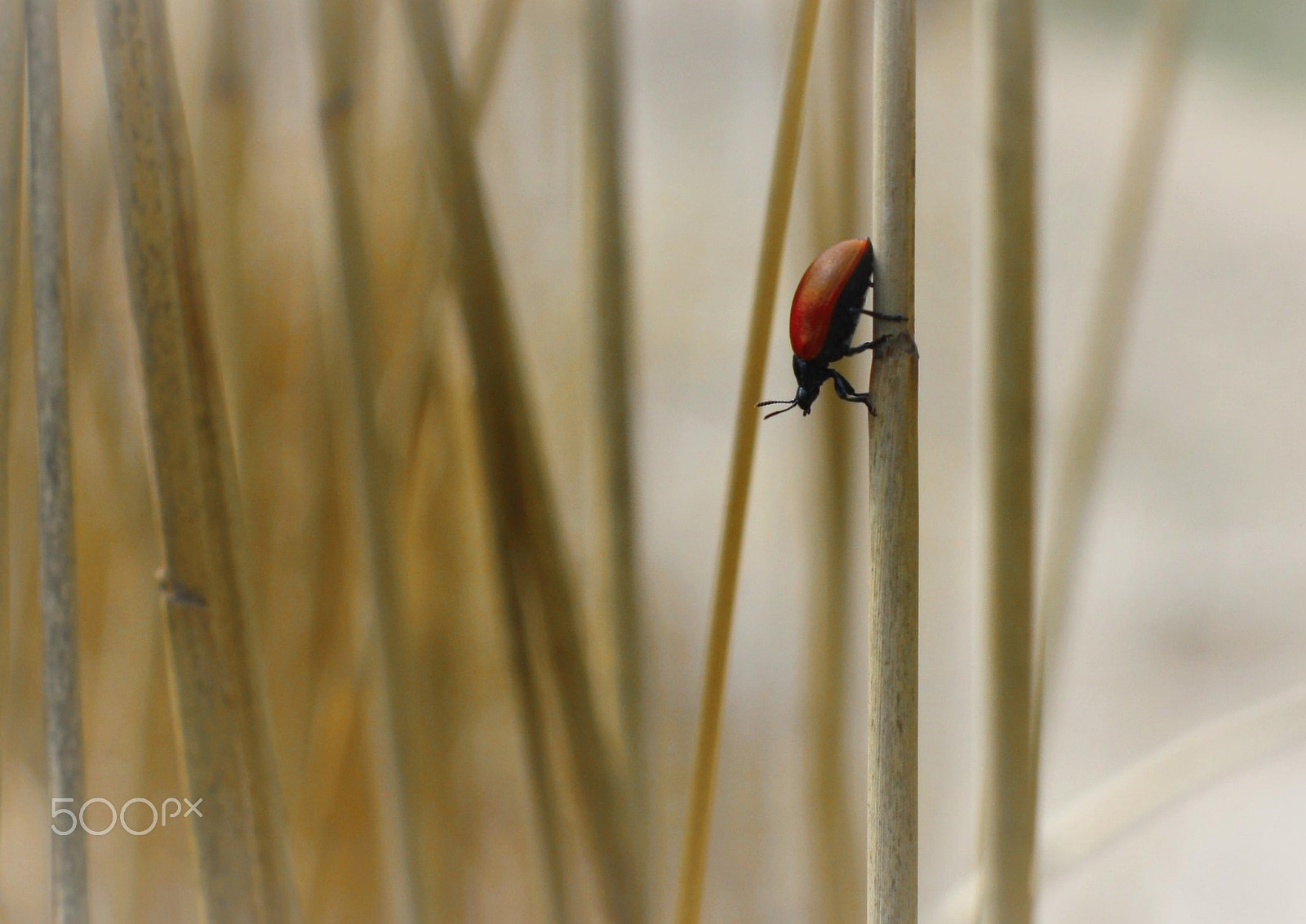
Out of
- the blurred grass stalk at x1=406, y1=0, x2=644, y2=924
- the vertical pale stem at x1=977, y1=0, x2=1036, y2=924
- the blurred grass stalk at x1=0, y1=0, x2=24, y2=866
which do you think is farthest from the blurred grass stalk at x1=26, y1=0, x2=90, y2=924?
the vertical pale stem at x1=977, y1=0, x2=1036, y2=924

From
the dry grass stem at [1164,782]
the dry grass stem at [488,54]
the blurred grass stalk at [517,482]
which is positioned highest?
the dry grass stem at [488,54]

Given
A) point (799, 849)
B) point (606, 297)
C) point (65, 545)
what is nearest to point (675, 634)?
point (799, 849)

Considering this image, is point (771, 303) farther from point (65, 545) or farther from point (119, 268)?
point (119, 268)

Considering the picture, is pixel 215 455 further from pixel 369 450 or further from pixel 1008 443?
pixel 1008 443

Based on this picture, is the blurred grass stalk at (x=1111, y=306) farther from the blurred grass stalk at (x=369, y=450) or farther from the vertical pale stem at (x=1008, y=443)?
the blurred grass stalk at (x=369, y=450)

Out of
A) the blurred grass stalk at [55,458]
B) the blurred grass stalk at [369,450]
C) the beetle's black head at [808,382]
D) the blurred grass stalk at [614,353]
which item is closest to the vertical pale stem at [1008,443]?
the beetle's black head at [808,382]

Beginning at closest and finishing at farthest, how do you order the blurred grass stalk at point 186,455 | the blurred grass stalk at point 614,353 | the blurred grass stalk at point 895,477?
the blurred grass stalk at point 895,477 → the blurred grass stalk at point 186,455 → the blurred grass stalk at point 614,353

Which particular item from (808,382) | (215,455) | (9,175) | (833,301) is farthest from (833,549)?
(9,175)

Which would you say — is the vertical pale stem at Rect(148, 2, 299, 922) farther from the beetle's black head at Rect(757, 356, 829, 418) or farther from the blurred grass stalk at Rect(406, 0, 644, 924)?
the beetle's black head at Rect(757, 356, 829, 418)
